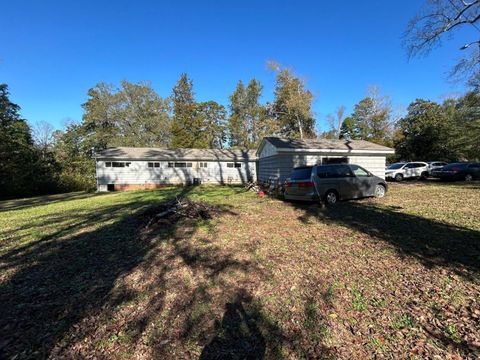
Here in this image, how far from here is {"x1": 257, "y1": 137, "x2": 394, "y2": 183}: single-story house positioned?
15492 mm

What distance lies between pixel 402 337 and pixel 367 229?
389 cm

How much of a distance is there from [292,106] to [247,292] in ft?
109

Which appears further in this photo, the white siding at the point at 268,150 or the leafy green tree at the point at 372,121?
the leafy green tree at the point at 372,121

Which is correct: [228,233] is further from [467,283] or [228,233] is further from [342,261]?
[467,283]

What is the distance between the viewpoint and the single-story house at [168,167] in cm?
2084

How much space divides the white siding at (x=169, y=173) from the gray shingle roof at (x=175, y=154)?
18.9 inches

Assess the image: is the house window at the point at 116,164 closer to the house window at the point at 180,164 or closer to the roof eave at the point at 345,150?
the house window at the point at 180,164

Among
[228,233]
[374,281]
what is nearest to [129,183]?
[228,233]

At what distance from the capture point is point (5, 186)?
21.3 metres

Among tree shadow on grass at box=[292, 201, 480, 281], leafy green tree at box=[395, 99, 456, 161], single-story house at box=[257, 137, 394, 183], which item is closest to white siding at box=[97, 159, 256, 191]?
single-story house at box=[257, 137, 394, 183]

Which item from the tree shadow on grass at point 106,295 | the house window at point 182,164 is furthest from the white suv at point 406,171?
the tree shadow on grass at point 106,295

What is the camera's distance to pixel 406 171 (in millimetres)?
21094

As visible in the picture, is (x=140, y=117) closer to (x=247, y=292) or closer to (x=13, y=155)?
(x=13, y=155)

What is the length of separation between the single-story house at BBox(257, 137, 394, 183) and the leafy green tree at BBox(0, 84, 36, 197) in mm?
20761
